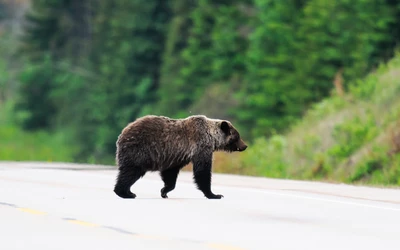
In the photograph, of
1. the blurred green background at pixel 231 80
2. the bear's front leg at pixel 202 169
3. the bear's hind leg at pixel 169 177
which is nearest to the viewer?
the bear's front leg at pixel 202 169

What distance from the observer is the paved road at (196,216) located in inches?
444

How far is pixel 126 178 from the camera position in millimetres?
15828

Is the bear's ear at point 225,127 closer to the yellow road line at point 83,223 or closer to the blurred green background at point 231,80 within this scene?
the yellow road line at point 83,223

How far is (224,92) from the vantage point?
170 feet

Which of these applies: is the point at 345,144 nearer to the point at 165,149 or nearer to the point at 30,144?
the point at 165,149

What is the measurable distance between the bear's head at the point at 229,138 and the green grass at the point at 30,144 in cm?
4396

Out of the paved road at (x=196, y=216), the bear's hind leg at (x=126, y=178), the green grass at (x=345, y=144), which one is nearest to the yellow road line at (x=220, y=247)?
the paved road at (x=196, y=216)

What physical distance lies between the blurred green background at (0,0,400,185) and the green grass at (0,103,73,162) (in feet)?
0.39

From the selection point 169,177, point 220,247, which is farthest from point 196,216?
point 220,247

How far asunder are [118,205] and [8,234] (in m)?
3.40

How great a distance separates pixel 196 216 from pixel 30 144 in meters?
59.7

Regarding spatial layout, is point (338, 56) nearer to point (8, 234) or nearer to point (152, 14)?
point (152, 14)

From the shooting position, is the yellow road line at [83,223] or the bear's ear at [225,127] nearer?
the yellow road line at [83,223]

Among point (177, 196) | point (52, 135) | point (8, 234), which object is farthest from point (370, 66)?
point (52, 135)
